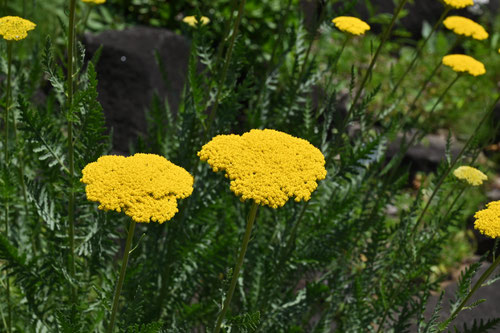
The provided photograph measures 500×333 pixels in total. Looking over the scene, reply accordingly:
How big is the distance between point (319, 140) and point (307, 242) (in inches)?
17.7

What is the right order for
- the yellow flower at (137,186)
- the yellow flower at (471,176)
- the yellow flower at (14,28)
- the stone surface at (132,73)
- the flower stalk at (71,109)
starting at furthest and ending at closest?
the stone surface at (132,73) < the yellow flower at (471,176) < the yellow flower at (14,28) < the flower stalk at (71,109) < the yellow flower at (137,186)

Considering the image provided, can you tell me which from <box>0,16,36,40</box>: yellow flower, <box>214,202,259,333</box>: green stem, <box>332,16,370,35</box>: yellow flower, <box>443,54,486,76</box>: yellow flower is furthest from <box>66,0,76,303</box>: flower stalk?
<box>443,54,486,76</box>: yellow flower

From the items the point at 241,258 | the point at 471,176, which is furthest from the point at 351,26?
the point at 241,258

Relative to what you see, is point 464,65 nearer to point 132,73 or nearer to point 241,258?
point 241,258

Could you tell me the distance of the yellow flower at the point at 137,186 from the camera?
3.82 feet

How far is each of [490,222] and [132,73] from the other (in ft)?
9.02

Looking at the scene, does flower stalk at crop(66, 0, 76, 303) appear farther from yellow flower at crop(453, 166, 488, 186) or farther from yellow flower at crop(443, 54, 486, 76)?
yellow flower at crop(443, 54, 486, 76)

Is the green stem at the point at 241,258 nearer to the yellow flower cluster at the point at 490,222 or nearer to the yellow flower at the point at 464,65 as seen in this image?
the yellow flower cluster at the point at 490,222

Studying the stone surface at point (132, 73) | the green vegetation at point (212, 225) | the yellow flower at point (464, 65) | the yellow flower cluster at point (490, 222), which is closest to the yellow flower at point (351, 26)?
the green vegetation at point (212, 225)

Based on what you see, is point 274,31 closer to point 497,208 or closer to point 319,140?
point 319,140

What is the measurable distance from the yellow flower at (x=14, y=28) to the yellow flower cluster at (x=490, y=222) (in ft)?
4.28

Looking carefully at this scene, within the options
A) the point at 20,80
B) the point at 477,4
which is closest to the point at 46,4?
the point at 20,80

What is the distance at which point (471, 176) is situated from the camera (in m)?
1.86

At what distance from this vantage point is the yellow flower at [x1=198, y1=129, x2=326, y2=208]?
1.20 m
